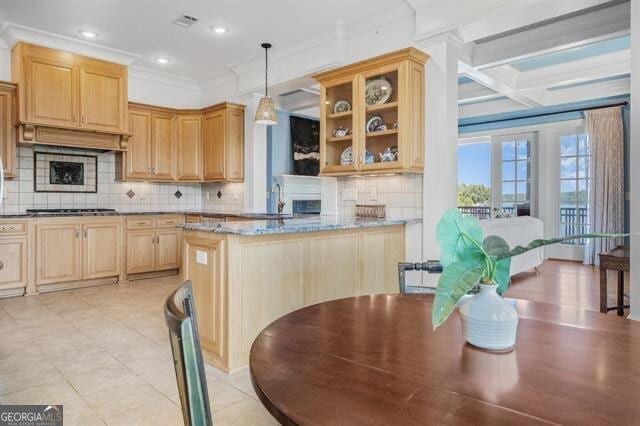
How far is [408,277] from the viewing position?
12.8ft

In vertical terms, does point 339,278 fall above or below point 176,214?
below

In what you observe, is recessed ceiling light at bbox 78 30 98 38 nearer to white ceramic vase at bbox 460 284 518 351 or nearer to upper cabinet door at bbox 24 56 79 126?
upper cabinet door at bbox 24 56 79 126

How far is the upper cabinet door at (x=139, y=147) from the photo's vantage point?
5.48 meters

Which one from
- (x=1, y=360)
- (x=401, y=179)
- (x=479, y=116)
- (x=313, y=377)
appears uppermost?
(x=479, y=116)

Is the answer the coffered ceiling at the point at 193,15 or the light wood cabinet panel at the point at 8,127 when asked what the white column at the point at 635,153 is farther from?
the light wood cabinet panel at the point at 8,127

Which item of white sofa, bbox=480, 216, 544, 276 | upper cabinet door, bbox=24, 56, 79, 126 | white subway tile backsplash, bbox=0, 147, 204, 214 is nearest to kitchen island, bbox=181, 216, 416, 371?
white sofa, bbox=480, 216, 544, 276

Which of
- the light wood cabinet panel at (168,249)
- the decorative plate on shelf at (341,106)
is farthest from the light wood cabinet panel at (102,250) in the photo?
the decorative plate on shelf at (341,106)

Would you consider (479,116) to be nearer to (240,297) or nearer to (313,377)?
(240,297)

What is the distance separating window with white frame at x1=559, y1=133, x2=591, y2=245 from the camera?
22.6 feet

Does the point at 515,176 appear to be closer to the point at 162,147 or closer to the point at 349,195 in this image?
the point at 349,195

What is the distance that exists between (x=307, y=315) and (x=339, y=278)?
194cm

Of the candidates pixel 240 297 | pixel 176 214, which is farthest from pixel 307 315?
pixel 176 214

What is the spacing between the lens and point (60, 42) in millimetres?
4715

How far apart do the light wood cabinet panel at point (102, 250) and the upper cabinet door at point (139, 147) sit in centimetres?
85
